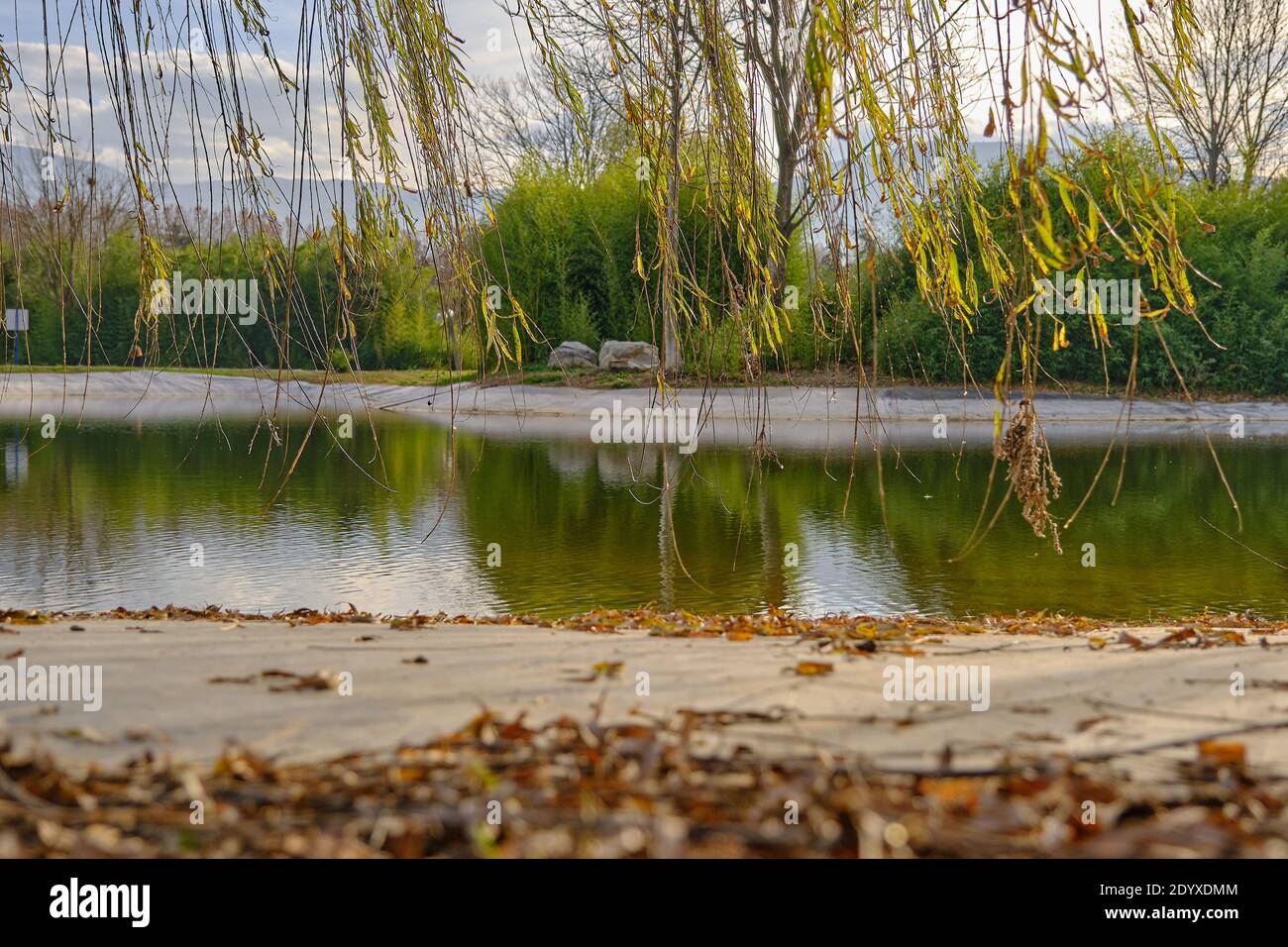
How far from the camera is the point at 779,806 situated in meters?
1.27

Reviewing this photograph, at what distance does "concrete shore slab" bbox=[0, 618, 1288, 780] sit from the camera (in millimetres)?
1565

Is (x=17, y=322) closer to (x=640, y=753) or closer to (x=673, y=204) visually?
(x=673, y=204)

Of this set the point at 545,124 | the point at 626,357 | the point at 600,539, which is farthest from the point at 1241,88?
the point at 600,539

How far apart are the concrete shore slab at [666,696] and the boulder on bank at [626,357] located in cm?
1435

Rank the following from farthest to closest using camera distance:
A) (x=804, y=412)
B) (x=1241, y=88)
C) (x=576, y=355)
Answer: (x=1241, y=88) → (x=576, y=355) → (x=804, y=412)

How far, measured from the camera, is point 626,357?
16.9 meters

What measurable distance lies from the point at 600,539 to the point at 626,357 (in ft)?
35.9

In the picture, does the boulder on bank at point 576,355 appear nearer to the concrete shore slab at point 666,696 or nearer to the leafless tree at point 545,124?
the leafless tree at point 545,124

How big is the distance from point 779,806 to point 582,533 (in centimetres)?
510

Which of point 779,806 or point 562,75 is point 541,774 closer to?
point 779,806

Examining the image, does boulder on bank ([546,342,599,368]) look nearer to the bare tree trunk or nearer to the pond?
the pond

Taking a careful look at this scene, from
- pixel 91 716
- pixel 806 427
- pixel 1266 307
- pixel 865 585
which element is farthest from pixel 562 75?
pixel 1266 307

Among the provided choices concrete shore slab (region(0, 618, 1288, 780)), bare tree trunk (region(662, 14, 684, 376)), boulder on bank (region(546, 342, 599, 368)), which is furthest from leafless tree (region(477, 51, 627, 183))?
concrete shore slab (region(0, 618, 1288, 780))

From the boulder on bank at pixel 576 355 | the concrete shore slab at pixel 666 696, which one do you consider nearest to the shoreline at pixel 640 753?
the concrete shore slab at pixel 666 696
